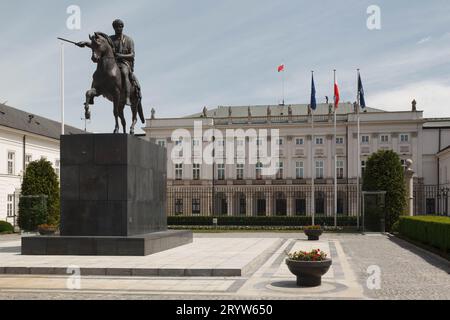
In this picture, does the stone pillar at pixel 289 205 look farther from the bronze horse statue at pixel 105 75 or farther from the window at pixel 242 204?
the bronze horse statue at pixel 105 75

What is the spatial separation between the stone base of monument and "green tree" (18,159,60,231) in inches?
783

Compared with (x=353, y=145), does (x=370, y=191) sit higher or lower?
lower

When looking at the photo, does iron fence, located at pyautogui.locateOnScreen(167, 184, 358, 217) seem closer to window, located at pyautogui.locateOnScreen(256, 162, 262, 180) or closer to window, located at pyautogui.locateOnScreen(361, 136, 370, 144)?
window, located at pyautogui.locateOnScreen(256, 162, 262, 180)

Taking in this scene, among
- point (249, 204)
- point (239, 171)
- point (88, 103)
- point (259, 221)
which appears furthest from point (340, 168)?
point (88, 103)

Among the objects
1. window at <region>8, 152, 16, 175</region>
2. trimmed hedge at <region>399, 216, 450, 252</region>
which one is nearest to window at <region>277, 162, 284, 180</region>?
window at <region>8, 152, 16, 175</region>

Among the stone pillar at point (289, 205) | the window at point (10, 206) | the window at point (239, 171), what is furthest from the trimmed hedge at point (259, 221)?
the window at point (239, 171)

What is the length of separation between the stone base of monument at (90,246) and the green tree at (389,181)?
21.7 meters

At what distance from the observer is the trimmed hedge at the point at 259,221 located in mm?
44375
